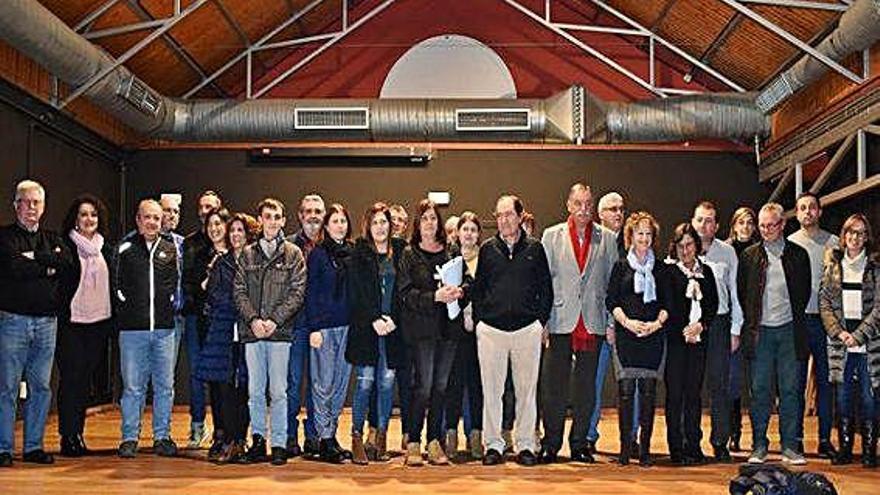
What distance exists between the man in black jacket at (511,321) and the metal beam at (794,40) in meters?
3.46

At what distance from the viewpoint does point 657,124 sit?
1020 centimetres

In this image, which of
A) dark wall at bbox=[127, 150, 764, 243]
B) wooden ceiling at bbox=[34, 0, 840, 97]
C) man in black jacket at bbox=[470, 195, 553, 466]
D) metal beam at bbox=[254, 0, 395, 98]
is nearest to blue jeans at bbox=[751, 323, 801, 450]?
man in black jacket at bbox=[470, 195, 553, 466]

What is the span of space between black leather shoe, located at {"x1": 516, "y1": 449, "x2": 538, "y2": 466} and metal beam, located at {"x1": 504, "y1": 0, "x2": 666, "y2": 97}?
6095mm

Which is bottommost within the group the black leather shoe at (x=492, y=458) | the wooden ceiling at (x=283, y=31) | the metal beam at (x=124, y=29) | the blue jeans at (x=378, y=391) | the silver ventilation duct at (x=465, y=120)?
the black leather shoe at (x=492, y=458)

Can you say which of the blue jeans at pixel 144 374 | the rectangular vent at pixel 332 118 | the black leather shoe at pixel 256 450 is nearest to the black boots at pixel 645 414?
the black leather shoe at pixel 256 450

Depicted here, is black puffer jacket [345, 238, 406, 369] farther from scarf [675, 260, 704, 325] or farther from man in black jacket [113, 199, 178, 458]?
scarf [675, 260, 704, 325]

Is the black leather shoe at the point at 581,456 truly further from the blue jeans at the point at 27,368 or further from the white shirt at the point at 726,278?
the blue jeans at the point at 27,368

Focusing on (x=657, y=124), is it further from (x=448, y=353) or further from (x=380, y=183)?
(x=448, y=353)

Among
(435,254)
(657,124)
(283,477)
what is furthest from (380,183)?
(283,477)

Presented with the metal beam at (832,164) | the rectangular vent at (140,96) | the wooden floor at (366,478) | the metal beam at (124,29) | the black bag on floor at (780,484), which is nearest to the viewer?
the black bag on floor at (780,484)

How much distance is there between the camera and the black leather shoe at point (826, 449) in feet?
19.7

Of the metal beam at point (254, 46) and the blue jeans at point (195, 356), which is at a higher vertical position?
the metal beam at point (254, 46)

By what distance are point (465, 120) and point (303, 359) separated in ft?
15.1

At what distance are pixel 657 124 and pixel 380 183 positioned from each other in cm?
260
